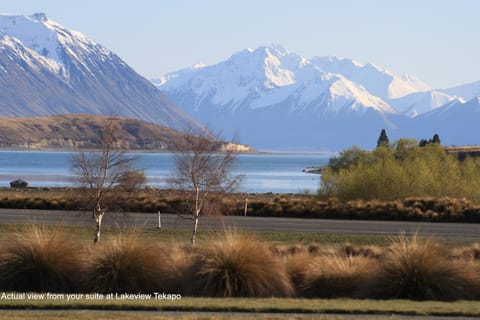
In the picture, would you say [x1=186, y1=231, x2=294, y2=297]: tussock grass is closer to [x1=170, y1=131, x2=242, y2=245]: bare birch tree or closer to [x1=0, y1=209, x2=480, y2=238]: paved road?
[x1=170, y1=131, x2=242, y2=245]: bare birch tree

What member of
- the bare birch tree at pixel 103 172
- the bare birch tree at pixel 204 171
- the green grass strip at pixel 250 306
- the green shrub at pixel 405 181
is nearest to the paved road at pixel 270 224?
the bare birch tree at pixel 204 171

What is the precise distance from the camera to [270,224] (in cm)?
4016

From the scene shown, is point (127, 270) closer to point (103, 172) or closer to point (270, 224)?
point (103, 172)

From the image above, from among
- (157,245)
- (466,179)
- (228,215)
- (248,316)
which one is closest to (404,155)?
(466,179)

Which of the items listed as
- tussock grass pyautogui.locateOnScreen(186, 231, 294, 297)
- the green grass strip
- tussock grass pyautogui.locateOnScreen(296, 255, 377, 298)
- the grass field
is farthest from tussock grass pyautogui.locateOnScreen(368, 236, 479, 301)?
tussock grass pyautogui.locateOnScreen(186, 231, 294, 297)

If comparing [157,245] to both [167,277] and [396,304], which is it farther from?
[396,304]

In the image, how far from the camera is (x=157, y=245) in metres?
20.6

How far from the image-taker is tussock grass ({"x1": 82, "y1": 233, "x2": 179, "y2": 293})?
61.8 ft

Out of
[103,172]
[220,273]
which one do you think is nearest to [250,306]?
[220,273]

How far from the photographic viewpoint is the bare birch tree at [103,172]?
29.1m

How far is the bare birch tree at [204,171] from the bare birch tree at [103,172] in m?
2.37

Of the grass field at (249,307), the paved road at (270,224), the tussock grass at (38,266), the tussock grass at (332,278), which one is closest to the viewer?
the grass field at (249,307)

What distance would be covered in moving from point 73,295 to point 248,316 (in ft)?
13.0

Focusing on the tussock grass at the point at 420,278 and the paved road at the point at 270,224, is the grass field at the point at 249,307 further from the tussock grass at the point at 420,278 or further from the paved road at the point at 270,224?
the paved road at the point at 270,224
